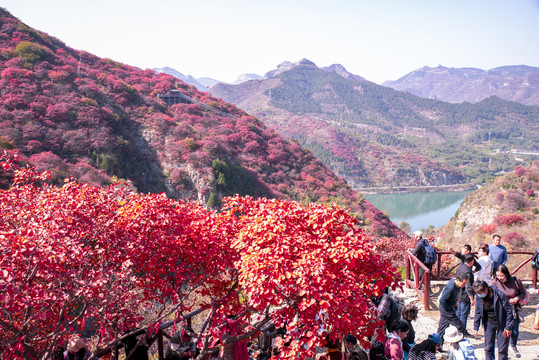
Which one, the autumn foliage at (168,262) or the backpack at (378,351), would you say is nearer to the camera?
the autumn foliage at (168,262)

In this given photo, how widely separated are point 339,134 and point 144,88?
89.9 metres

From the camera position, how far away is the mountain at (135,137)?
22.3 m

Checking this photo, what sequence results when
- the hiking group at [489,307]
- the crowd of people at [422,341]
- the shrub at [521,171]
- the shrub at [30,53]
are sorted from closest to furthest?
the crowd of people at [422,341] → the hiking group at [489,307] → the shrub at [30,53] → the shrub at [521,171]

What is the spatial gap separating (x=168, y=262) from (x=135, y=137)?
1021 inches

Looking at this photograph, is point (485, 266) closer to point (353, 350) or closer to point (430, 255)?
point (430, 255)

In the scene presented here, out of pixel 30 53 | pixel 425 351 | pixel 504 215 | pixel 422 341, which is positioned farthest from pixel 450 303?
pixel 30 53

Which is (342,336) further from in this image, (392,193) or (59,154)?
(392,193)

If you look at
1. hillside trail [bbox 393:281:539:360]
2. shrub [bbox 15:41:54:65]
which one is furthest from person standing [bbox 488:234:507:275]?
shrub [bbox 15:41:54:65]

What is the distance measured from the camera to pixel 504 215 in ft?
79.8

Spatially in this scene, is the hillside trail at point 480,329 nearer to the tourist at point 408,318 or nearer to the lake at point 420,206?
the tourist at point 408,318

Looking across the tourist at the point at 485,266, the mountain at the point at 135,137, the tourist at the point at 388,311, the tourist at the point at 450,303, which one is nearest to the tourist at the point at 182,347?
the tourist at the point at 388,311

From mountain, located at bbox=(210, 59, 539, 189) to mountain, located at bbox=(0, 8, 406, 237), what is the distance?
207 feet

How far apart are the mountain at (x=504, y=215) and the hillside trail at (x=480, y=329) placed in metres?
10.7

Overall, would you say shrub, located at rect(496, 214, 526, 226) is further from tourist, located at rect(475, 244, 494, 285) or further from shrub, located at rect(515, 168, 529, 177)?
tourist, located at rect(475, 244, 494, 285)
